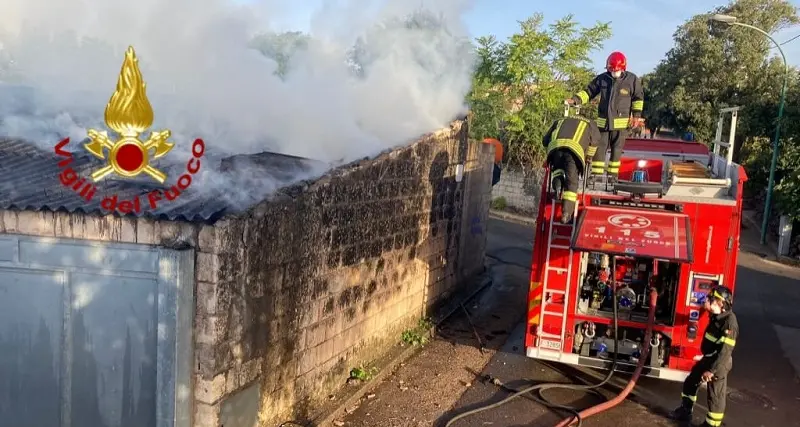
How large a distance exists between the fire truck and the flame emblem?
417cm

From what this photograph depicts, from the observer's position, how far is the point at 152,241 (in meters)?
4.61

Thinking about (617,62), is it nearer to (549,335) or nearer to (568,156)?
(568,156)

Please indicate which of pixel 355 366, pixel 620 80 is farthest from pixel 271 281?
pixel 620 80

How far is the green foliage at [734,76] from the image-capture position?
68.2 feet

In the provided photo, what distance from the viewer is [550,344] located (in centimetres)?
720

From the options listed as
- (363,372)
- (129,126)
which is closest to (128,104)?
(129,126)

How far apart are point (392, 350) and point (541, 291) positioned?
2.27 meters

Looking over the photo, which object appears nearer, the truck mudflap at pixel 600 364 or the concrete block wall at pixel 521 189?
the truck mudflap at pixel 600 364

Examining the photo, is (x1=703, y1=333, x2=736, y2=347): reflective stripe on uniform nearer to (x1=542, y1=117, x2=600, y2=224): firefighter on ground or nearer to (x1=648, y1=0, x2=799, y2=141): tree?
(x1=542, y1=117, x2=600, y2=224): firefighter on ground

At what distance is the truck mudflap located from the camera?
22.4 feet

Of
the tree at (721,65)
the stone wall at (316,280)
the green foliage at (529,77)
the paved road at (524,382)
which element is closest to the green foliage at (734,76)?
the tree at (721,65)

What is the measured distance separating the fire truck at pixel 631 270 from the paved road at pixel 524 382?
0.60 metres

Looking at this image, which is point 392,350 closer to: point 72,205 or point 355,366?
point 355,366

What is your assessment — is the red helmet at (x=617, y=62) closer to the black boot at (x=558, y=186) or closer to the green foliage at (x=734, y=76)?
the black boot at (x=558, y=186)
